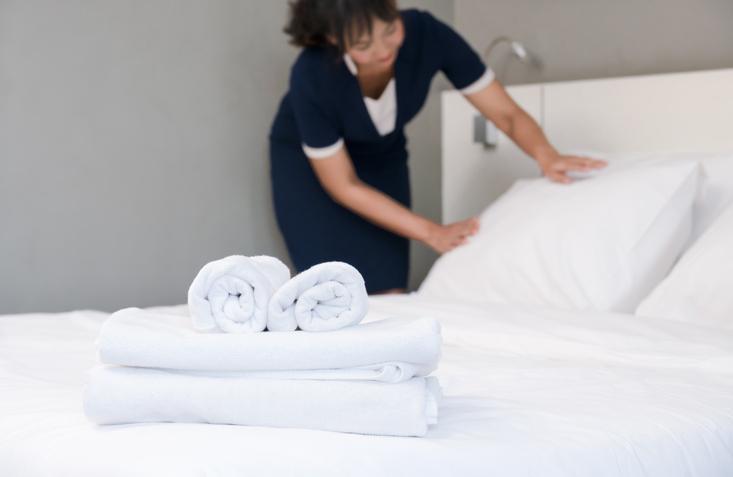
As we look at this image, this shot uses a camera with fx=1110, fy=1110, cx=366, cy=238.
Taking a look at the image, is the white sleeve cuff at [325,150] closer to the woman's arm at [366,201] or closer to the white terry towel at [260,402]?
the woman's arm at [366,201]

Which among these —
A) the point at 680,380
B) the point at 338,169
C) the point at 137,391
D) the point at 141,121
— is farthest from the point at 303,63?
the point at 137,391

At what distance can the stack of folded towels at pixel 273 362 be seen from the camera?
1.20 meters

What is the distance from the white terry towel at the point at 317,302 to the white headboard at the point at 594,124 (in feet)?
5.99

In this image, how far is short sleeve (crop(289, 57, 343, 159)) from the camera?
289 cm

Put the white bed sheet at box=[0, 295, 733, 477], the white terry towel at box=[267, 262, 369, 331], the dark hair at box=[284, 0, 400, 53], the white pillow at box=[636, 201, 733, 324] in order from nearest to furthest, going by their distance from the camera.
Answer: the white bed sheet at box=[0, 295, 733, 477], the white terry towel at box=[267, 262, 369, 331], the white pillow at box=[636, 201, 733, 324], the dark hair at box=[284, 0, 400, 53]

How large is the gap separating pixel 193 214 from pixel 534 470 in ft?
7.29

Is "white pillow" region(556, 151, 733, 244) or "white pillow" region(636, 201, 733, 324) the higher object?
"white pillow" region(556, 151, 733, 244)

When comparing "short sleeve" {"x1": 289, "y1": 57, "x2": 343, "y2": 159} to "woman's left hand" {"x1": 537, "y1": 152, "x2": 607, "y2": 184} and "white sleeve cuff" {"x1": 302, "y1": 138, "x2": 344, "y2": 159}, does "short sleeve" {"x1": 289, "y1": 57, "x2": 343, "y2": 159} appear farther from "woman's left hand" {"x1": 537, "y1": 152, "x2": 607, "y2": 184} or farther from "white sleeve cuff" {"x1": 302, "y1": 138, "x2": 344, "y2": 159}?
"woman's left hand" {"x1": 537, "y1": 152, "x2": 607, "y2": 184}

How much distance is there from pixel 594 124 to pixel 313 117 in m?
0.81

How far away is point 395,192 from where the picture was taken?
10.7 ft

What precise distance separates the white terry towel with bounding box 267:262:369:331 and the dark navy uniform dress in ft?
5.48

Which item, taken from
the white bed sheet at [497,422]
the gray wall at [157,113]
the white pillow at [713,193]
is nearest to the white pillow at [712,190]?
the white pillow at [713,193]

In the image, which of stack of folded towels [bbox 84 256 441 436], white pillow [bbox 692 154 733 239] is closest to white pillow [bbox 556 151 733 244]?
white pillow [bbox 692 154 733 239]

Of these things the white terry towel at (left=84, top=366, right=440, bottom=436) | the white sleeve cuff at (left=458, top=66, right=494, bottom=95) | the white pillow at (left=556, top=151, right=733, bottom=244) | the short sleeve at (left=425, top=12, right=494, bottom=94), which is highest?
the short sleeve at (left=425, top=12, right=494, bottom=94)
